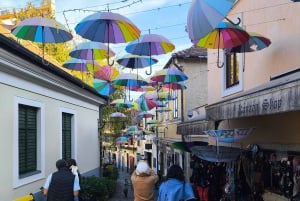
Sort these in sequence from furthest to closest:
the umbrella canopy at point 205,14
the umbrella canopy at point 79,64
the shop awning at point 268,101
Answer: the umbrella canopy at point 79,64
the umbrella canopy at point 205,14
the shop awning at point 268,101

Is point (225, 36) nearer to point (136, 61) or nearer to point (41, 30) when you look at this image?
point (41, 30)

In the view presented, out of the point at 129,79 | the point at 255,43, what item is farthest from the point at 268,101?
the point at 129,79

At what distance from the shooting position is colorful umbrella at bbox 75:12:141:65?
7984 millimetres

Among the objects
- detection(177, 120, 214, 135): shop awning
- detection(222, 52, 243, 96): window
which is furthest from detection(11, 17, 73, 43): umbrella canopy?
detection(222, 52, 243, 96): window

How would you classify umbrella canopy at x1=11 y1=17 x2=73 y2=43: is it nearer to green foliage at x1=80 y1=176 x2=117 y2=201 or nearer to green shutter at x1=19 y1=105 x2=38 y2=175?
green shutter at x1=19 y1=105 x2=38 y2=175

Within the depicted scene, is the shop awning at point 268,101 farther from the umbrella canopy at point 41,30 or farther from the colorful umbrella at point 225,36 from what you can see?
the umbrella canopy at point 41,30

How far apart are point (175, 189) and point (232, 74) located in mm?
7057

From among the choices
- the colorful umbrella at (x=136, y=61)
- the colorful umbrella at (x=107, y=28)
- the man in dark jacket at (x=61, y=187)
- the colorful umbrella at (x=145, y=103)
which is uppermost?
the colorful umbrella at (x=107, y=28)

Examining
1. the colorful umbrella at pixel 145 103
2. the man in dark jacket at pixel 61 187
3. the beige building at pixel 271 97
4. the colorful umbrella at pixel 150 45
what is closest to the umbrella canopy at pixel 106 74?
the colorful umbrella at pixel 150 45

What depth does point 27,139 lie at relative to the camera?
10062mm

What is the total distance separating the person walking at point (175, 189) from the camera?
580 centimetres

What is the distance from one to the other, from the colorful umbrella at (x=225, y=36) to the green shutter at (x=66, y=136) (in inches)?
280

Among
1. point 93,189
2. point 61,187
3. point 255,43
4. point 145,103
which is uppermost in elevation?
point 255,43

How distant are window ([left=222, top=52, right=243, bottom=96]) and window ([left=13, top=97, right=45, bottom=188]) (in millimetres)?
5038
